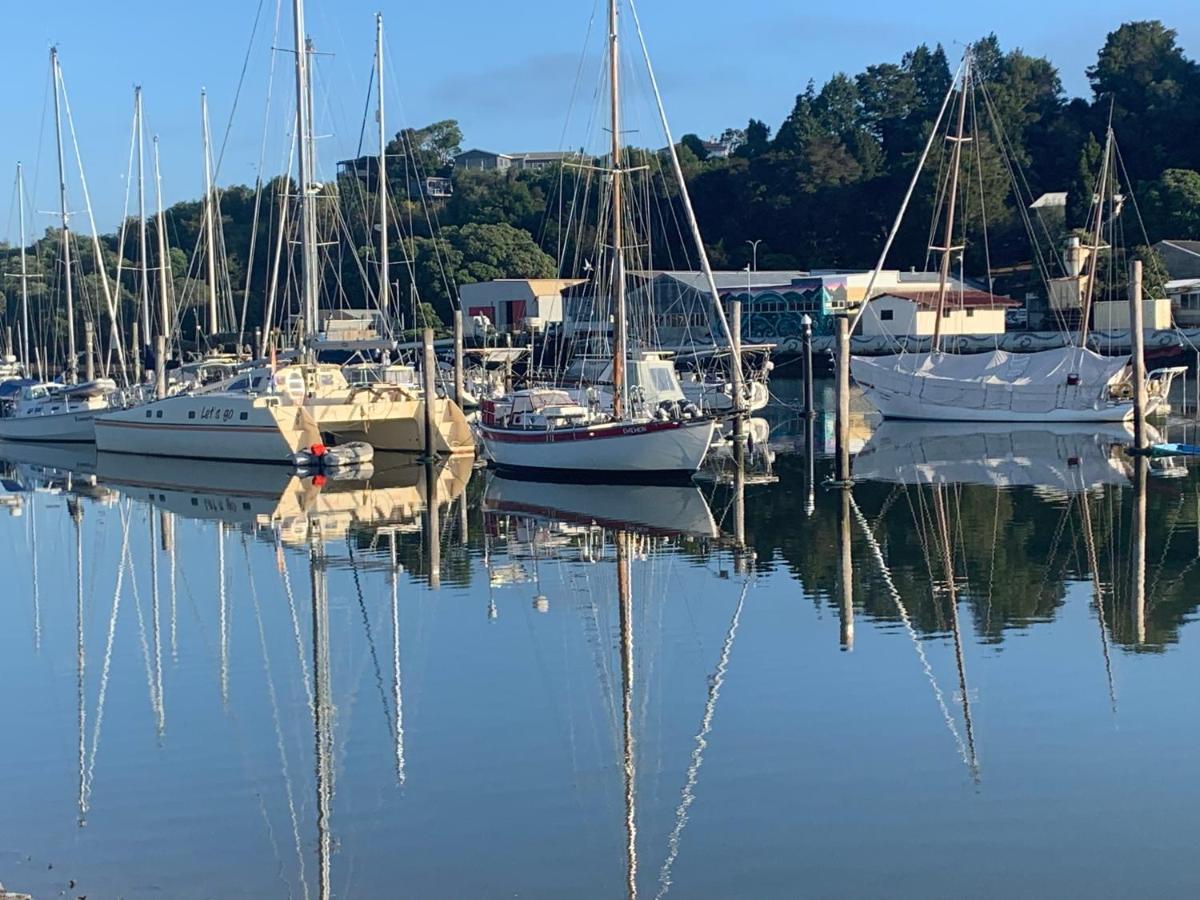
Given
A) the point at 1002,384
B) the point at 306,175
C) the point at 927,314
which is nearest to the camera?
the point at 306,175

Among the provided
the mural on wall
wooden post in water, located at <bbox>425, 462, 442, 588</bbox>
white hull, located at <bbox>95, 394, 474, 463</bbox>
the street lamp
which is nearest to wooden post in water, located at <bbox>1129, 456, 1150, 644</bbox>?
wooden post in water, located at <bbox>425, 462, 442, 588</bbox>

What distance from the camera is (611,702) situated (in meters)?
18.1

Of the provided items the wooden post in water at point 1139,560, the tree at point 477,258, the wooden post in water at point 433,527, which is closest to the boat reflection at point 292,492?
the wooden post in water at point 433,527

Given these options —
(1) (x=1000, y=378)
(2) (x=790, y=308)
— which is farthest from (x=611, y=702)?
(2) (x=790, y=308)

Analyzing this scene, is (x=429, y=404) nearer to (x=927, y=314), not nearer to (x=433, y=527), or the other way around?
(x=433, y=527)

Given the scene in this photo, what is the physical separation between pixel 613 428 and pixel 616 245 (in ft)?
13.3

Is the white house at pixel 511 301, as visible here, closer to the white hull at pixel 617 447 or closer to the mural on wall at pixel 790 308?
the mural on wall at pixel 790 308

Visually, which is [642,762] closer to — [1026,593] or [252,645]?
[252,645]

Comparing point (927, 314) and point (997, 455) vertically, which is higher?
point (927, 314)

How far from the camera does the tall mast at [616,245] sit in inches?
1476

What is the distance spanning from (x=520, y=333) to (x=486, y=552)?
203ft

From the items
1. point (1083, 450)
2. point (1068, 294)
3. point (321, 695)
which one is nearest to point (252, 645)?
point (321, 695)

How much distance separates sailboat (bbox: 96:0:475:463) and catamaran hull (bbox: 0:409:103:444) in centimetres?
777

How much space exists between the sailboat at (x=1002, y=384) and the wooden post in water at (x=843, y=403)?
1679 cm
